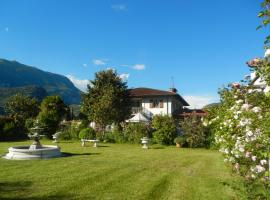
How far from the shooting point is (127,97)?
44.0 meters

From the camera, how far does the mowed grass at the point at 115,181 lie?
8664mm

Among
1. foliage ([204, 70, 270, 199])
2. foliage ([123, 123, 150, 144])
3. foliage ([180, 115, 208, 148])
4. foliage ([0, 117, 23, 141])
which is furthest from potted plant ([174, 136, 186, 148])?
foliage ([204, 70, 270, 199])

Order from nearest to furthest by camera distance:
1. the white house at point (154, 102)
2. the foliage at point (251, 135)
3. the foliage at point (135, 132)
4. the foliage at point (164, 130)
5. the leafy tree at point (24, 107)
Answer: the foliage at point (251, 135), the foliage at point (164, 130), the foliage at point (135, 132), the leafy tree at point (24, 107), the white house at point (154, 102)

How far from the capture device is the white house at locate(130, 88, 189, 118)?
47594 millimetres

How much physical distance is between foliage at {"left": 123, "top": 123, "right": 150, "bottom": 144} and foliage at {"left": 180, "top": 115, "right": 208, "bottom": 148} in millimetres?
4120

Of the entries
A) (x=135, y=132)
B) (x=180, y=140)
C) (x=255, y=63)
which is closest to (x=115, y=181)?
(x=255, y=63)

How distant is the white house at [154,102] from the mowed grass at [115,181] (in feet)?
107

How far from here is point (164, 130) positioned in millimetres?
28031

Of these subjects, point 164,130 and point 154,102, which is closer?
point 164,130

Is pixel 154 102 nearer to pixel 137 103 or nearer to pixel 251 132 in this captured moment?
pixel 137 103

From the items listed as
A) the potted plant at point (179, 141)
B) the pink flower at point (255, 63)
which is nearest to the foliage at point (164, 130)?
the potted plant at point (179, 141)

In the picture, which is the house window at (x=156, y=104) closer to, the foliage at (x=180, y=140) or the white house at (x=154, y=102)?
the white house at (x=154, y=102)

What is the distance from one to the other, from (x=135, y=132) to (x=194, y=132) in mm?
5721

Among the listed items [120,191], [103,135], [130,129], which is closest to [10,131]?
[103,135]
